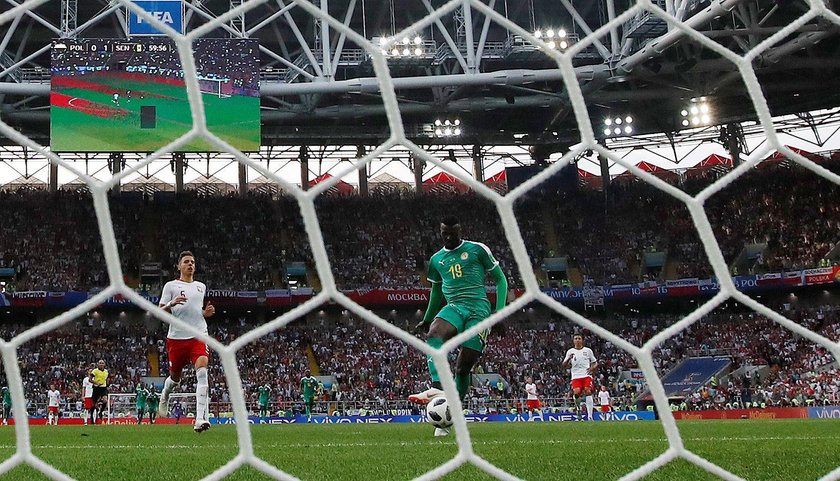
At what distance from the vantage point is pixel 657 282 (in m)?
28.3

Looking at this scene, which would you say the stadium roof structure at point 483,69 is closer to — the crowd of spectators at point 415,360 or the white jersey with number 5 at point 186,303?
the crowd of spectators at point 415,360

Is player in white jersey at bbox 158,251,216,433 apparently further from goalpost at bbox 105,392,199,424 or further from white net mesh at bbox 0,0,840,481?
goalpost at bbox 105,392,199,424

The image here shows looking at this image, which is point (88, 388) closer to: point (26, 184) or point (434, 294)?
point (434, 294)

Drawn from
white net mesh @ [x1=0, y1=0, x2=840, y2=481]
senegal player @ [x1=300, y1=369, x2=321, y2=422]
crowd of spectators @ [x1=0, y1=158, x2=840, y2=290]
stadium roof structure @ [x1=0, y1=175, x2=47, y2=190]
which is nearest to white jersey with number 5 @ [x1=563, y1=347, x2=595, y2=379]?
white net mesh @ [x1=0, y1=0, x2=840, y2=481]

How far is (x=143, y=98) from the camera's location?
722 inches

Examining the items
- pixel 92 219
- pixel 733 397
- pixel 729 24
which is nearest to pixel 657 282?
pixel 733 397

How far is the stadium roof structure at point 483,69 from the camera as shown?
66.3 ft

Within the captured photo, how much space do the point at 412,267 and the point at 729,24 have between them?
13742 mm

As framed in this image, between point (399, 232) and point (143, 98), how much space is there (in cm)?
1412

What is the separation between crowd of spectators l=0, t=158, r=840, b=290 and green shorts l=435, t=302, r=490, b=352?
21.6m

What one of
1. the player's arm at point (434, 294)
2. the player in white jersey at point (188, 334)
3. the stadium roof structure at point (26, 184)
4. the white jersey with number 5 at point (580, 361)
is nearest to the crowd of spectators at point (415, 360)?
the stadium roof structure at point (26, 184)

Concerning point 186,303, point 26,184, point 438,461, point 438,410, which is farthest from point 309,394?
point 26,184

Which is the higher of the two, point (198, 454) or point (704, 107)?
point (704, 107)

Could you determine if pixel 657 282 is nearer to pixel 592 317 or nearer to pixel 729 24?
pixel 592 317
